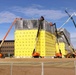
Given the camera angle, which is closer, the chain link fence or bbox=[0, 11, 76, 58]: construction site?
the chain link fence

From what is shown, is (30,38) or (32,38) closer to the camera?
(32,38)

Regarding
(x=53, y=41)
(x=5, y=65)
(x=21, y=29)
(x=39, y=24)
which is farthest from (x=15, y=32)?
(x=5, y=65)

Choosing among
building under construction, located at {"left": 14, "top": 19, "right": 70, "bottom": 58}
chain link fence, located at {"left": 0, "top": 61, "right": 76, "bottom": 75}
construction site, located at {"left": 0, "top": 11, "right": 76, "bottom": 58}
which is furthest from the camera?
building under construction, located at {"left": 14, "top": 19, "right": 70, "bottom": 58}

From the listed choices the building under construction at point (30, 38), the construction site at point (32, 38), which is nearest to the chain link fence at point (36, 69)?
the construction site at point (32, 38)

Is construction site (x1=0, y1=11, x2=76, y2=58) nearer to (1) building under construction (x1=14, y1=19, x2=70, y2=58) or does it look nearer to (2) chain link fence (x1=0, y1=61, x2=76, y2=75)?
(1) building under construction (x1=14, y1=19, x2=70, y2=58)

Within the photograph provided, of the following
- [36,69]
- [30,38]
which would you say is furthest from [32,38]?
[36,69]

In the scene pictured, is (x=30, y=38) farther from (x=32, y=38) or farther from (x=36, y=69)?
(x=36, y=69)

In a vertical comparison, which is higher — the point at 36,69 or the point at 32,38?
the point at 32,38

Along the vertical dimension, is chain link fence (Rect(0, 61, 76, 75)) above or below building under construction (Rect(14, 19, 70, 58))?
below

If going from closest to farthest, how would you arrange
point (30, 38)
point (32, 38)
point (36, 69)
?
point (36, 69) < point (32, 38) < point (30, 38)

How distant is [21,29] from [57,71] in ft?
152

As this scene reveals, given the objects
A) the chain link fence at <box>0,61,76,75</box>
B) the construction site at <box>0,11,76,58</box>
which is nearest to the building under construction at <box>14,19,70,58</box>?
the construction site at <box>0,11,76,58</box>

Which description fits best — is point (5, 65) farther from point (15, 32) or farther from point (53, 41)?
point (53, 41)

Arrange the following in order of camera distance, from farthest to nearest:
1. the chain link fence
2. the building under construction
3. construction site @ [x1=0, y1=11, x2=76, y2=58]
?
the building under construction → construction site @ [x1=0, y1=11, x2=76, y2=58] → the chain link fence
